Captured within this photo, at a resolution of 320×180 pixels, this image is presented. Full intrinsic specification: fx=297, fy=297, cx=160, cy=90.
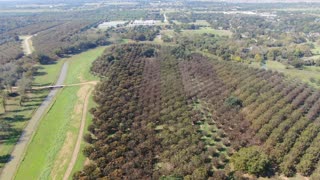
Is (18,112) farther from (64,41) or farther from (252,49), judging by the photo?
(252,49)

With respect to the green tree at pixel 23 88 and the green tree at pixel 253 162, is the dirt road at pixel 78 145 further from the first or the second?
the green tree at pixel 253 162

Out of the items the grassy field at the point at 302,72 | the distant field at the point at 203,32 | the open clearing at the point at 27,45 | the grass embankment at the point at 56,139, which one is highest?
the distant field at the point at 203,32

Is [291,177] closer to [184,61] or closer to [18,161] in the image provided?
[18,161]

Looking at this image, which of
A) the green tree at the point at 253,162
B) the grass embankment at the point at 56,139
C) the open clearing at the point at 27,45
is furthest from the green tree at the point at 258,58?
the open clearing at the point at 27,45

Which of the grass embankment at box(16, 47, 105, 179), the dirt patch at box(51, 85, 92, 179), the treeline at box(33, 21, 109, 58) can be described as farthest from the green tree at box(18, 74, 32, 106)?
the treeline at box(33, 21, 109, 58)

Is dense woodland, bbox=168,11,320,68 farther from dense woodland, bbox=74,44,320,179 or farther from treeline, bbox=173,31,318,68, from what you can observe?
dense woodland, bbox=74,44,320,179
